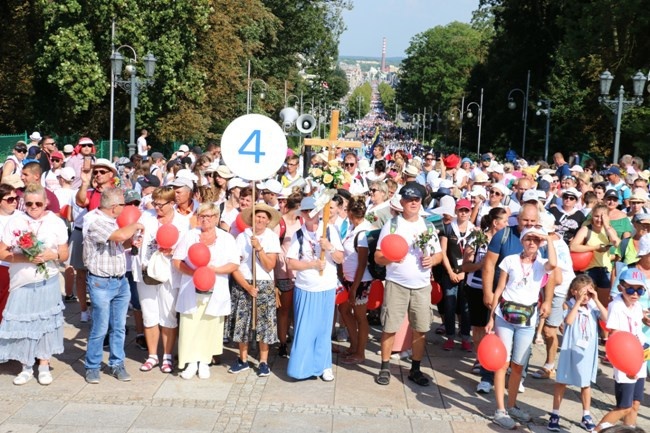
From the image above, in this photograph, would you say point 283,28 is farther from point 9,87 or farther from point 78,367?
point 78,367

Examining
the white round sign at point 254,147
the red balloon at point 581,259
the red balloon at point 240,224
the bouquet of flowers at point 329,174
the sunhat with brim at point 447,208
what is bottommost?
the red balloon at point 581,259

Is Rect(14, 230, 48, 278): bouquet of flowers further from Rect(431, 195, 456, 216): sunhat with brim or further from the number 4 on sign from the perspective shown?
Rect(431, 195, 456, 216): sunhat with brim

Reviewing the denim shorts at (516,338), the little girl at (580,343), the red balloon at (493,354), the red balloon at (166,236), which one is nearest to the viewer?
the red balloon at (493,354)

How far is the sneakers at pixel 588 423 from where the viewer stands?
7105 mm

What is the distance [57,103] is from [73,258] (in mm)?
25020

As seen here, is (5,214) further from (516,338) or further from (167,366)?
(516,338)

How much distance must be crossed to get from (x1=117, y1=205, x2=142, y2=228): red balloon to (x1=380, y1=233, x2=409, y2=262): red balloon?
2.49 metres

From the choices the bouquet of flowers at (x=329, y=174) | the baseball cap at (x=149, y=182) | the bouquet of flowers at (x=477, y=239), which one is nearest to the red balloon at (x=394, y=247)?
the bouquet of flowers at (x=477, y=239)

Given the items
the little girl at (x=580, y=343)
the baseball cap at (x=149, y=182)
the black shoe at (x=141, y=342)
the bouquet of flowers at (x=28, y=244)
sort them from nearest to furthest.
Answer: the little girl at (x=580, y=343), the bouquet of flowers at (x=28, y=244), the black shoe at (x=141, y=342), the baseball cap at (x=149, y=182)

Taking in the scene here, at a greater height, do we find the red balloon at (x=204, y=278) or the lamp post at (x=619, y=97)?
the lamp post at (x=619, y=97)

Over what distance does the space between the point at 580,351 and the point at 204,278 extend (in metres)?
3.51

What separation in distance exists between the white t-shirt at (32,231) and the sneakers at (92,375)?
102cm

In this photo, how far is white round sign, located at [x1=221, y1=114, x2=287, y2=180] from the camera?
830 cm

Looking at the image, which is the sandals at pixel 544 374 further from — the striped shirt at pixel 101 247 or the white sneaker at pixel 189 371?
the striped shirt at pixel 101 247
